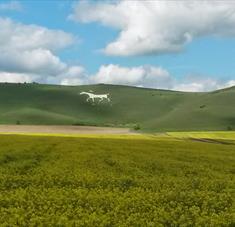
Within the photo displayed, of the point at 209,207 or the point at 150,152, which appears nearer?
the point at 209,207

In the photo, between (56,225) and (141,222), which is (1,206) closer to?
(56,225)

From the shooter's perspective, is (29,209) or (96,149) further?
(96,149)

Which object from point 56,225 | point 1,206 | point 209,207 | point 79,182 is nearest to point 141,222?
point 56,225

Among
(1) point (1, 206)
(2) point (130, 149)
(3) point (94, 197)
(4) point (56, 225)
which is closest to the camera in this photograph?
(4) point (56, 225)

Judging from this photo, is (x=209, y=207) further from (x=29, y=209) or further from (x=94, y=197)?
(x=29, y=209)

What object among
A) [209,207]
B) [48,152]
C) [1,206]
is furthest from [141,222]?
[48,152]

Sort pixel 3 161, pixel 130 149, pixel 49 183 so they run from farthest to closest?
1. pixel 130 149
2. pixel 3 161
3. pixel 49 183
